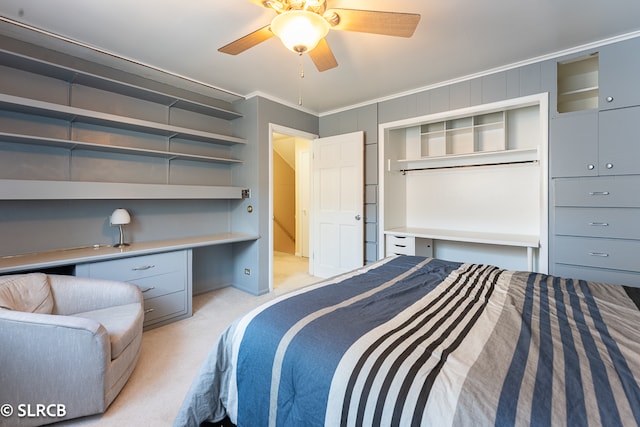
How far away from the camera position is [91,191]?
2486 millimetres

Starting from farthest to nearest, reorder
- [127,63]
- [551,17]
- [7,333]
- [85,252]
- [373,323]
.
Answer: [127,63] → [85,252] → [551,17] → [7,333] → [373,323]

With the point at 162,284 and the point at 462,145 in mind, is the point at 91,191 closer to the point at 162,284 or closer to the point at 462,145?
the point at 162,284

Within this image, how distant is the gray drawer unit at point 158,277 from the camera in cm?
246

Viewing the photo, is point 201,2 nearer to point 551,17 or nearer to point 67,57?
point 67,57

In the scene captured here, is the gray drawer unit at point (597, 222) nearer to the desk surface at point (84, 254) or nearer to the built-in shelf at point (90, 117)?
the desk surface at point (84, 254)

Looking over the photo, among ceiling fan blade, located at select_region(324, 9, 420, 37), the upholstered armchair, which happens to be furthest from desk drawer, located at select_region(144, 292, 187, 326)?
ceiling fan blade, located at select_region(324, 9, 420, 37)

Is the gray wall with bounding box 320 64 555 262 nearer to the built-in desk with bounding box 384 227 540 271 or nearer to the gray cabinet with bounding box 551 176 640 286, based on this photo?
the built-in desk with bounding box 384 227 540 271

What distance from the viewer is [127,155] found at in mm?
2975

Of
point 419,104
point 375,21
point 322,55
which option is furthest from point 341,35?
point 419,104

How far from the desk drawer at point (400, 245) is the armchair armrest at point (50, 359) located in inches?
115

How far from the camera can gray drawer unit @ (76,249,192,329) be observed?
2.46 metres

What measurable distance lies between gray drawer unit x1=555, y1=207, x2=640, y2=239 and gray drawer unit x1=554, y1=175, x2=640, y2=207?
0.17 feet

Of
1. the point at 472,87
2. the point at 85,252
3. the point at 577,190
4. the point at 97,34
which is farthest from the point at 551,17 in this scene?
the point at 85,252

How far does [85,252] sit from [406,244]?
3188 mm
